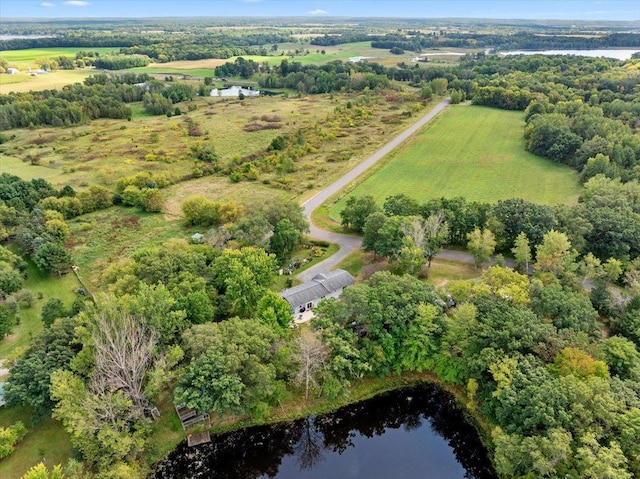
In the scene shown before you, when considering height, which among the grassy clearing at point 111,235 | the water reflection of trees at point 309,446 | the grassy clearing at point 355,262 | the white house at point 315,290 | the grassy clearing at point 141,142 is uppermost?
the white house at point 315,290

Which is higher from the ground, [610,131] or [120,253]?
[610,131]

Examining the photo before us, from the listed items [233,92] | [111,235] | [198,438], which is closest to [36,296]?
[111,235]

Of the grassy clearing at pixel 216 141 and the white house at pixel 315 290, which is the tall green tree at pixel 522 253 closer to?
the white house at pixel 315 290

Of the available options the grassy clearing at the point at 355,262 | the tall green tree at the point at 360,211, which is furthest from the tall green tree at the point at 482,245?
the tall green tree at the point at 360,211

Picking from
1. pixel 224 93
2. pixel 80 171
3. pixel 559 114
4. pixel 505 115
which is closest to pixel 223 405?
pixel 80 171

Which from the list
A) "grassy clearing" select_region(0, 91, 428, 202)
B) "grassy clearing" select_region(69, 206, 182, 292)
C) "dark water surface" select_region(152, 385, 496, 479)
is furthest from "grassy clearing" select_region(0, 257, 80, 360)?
"grassy clearing" select_region(0, 91, 428, 202)

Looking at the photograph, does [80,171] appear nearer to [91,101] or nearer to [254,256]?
[91,101]

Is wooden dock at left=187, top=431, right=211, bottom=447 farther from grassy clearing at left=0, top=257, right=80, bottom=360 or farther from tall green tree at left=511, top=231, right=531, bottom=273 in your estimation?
tall green tree at left=511, top=231, right=531, bottom=273
